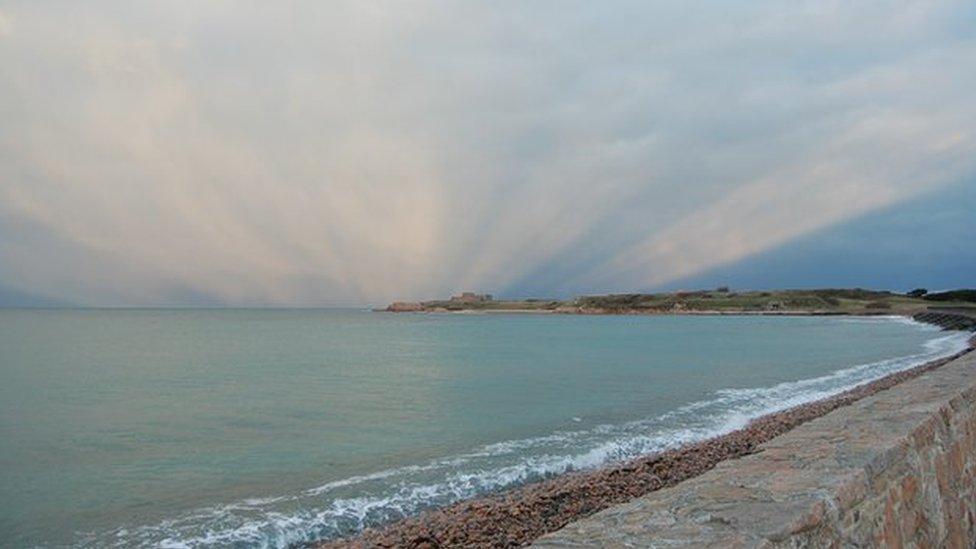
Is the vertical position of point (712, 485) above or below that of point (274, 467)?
above

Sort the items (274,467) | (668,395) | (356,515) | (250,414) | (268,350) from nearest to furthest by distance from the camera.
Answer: (356,515) < (274,467) < (250,414) < (668,395) < (268,350)

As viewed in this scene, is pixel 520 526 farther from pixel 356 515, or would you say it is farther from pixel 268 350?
pixel 268 350

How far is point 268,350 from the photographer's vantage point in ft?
167

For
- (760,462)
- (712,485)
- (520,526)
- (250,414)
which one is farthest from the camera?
(250,414)


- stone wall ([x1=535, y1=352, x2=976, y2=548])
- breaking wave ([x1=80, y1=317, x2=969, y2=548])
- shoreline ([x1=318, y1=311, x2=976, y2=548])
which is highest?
stone wall ([x1=535, y1=352, x2=976, y2=548])

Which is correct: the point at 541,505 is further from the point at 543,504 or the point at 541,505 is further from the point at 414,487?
the point at 414,487

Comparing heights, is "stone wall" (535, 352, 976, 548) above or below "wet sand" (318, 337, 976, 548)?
above

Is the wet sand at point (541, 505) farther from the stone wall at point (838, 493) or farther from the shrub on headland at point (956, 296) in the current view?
the shrub on headland at point (956, 296)

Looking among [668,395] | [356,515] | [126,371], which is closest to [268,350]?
[126,371]

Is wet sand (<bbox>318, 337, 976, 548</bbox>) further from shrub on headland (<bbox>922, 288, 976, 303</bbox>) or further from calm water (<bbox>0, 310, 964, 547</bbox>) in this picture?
shrub on headland (<bbox>922, 288, 976, 303</bbox>)

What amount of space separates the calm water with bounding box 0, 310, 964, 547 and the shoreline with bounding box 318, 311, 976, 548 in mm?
706

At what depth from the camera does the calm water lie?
10.1 meters

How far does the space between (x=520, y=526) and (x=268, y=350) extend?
45.6m

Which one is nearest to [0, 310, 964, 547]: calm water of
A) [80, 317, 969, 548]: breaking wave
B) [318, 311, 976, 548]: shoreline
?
[80, 317, 969, 548]: breaking wave
